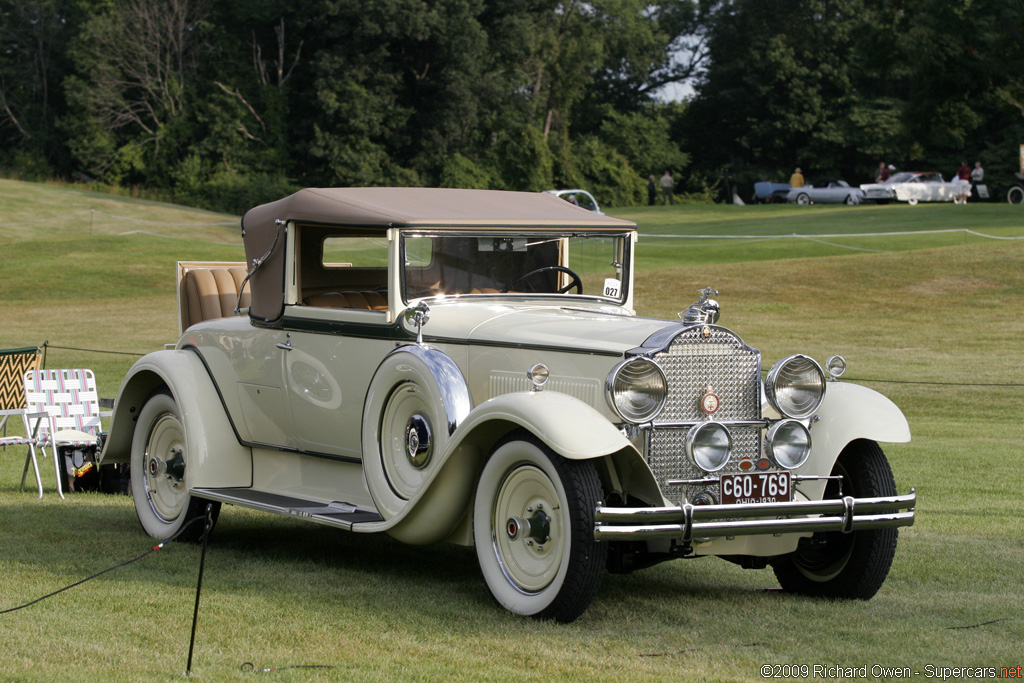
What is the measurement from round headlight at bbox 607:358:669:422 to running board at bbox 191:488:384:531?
4.70ft

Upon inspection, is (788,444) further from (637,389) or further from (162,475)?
(162,475)

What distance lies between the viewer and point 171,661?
433 centimetres

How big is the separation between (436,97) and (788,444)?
4671 centimetres

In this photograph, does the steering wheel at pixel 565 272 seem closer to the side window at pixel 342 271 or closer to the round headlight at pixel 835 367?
the side window at pixel 342 271

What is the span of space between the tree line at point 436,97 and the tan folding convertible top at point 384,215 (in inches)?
1457

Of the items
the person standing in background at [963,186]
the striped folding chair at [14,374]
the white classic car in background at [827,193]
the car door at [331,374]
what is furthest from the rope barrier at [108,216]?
the car door at [331,374]

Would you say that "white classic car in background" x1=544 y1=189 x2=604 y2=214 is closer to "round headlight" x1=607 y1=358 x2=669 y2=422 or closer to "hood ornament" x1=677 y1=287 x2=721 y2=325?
"hood ornament" x1=677 y1=287 x2=721 y2=325

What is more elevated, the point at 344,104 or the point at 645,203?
the point at 344,104

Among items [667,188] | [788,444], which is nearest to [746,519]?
[788,444]

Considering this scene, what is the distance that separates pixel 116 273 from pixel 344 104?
2102 cm

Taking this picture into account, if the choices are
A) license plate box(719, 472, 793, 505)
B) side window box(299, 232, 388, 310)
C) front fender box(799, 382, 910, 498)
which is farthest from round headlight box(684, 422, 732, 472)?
side window box(299, 232, 388, 310)

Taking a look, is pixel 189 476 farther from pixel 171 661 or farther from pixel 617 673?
pixel 617 673

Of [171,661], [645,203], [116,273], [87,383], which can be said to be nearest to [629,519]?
[171,661]

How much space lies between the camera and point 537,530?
196 inches
